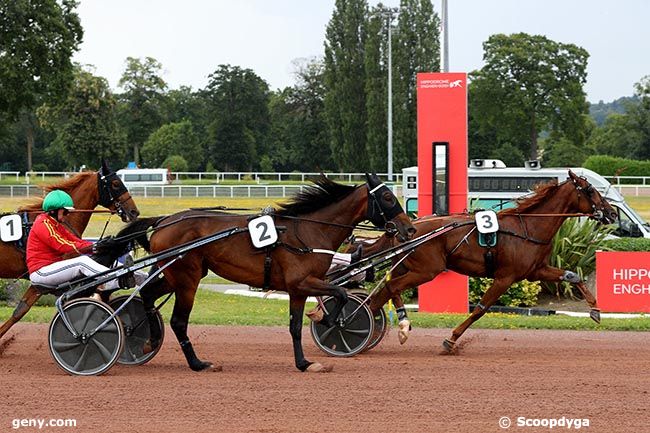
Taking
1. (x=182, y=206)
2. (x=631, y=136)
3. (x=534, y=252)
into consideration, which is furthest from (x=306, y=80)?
(x=534, y=252)

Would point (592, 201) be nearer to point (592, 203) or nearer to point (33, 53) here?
point (592, 203)

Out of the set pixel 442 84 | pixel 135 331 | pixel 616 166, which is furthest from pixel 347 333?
pixel 616 166

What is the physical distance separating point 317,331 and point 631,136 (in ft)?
190

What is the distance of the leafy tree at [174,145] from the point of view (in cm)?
6606

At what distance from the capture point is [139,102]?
240ft

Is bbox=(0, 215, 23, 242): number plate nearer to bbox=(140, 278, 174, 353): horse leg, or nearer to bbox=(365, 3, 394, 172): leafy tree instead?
bbox=(140, 278, 174, 353): horse leg

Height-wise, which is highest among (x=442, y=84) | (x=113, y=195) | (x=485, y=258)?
(x=442, y=84)

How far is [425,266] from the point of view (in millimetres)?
10227

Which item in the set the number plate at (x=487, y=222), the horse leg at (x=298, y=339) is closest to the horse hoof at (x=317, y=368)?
the horse leg at (x=298, y=339)

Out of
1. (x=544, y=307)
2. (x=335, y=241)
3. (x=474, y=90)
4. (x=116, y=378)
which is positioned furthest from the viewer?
(x=474, y=90)

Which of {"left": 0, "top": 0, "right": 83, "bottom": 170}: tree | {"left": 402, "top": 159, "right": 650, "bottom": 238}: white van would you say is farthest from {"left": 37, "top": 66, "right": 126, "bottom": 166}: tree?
{"left": 402, "top": 159, "right": 650, "bottom": 238}: white van

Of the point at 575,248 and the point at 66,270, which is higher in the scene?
the point at 66,270

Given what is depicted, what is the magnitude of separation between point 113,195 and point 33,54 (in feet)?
94.1

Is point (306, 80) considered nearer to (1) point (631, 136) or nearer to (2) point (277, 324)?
(1) point (631, 136)
